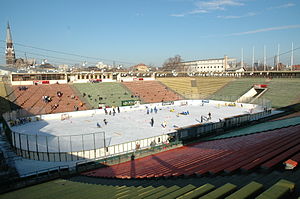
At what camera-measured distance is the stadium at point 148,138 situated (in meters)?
6.82

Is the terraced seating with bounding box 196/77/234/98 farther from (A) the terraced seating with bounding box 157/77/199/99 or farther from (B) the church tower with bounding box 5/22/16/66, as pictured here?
(B) the church tower with bounding box 5/22/16/66

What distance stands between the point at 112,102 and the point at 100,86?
872cm

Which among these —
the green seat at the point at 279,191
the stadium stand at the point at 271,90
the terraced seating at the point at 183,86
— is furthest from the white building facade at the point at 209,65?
the green seat at the point at 279,191

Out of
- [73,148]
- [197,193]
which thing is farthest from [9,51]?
[197,193]

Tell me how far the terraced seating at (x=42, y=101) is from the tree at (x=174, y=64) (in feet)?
347

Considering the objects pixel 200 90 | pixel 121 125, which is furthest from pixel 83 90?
pixel 200 90

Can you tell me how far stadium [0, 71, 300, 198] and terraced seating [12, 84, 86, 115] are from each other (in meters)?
0.16

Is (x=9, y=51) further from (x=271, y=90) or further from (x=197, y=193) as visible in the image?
(x=197, y=193)

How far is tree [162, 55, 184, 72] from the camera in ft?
481

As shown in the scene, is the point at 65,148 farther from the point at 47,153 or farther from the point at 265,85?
the point at 265,85

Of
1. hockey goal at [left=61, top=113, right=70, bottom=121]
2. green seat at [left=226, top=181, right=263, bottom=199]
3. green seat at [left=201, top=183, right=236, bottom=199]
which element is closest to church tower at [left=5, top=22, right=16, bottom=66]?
hockey goal at [left=61, top=113, right=70, bottom=121]

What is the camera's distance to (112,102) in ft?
140

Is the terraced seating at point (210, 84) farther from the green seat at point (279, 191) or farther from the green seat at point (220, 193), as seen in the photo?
the green seat at point (279, 191)

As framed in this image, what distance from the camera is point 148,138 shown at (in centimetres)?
1795
